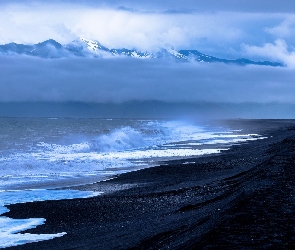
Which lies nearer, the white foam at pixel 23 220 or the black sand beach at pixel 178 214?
the black sand beach at pixel 178 214

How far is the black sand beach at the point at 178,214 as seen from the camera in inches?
410

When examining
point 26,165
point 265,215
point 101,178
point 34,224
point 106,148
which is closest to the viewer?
point 265,215

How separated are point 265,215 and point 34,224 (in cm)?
683

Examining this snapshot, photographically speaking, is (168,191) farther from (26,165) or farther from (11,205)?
(26,165)

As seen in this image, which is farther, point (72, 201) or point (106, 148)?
point (106, 148)

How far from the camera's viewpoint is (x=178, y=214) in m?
15.5

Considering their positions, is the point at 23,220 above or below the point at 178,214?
below

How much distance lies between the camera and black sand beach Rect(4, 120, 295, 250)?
10.4 meters

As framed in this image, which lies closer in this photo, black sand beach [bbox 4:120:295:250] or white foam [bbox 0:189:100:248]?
black sand beach [bbox 4:120:295:250]

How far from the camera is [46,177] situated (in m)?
27.6

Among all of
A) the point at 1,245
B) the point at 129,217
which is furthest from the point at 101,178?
the point at 1,245

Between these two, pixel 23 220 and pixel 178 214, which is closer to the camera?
pixel 178 214

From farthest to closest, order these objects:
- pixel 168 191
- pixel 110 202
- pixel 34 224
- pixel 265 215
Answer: pixel 168 191
pixel 110 202
pixel 34 224
pixel 265 215

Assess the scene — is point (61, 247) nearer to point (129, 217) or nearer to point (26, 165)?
point (129, 217)
